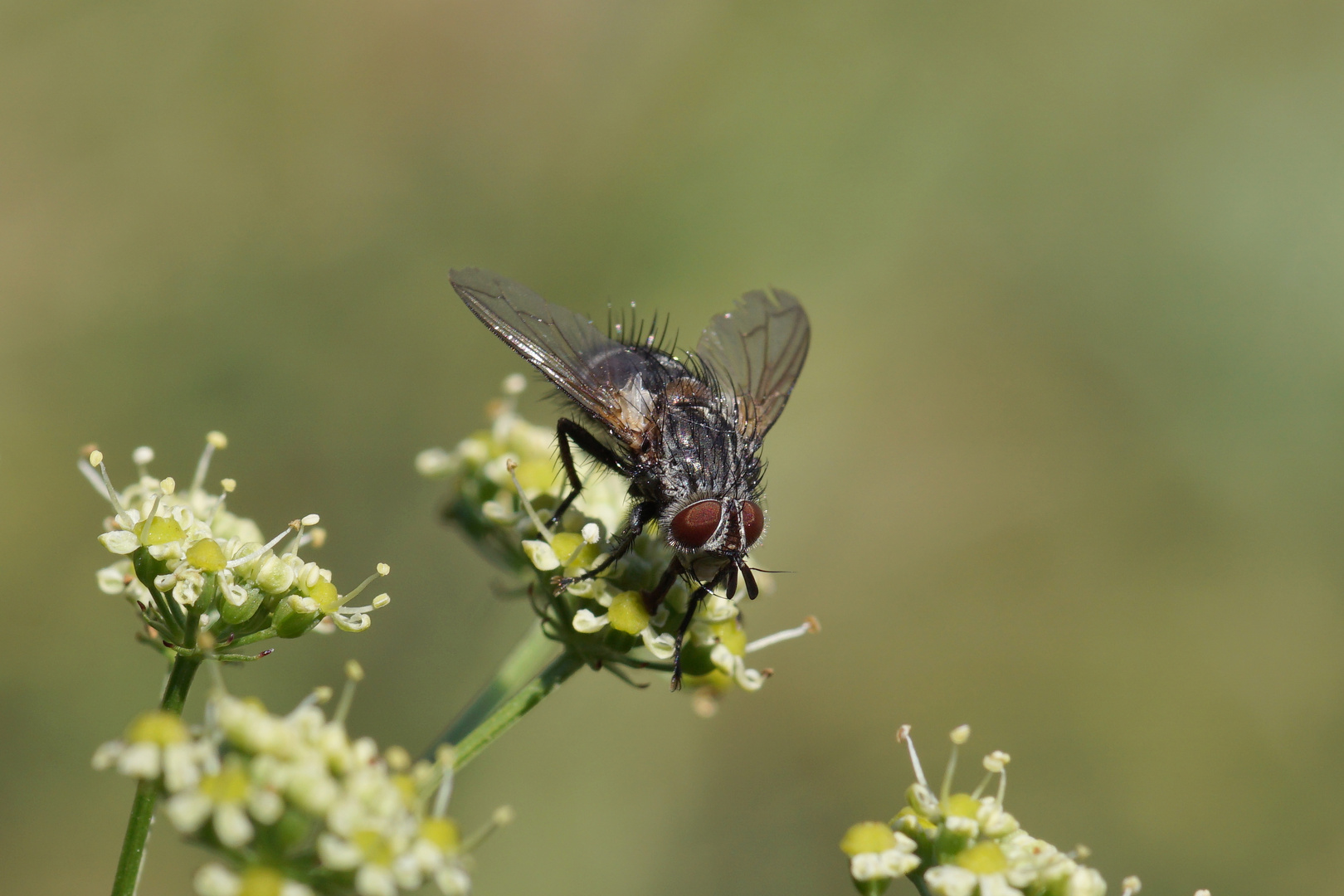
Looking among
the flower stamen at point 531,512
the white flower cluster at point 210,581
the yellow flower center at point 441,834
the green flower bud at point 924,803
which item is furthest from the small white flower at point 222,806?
the green flower bud at point 924,803

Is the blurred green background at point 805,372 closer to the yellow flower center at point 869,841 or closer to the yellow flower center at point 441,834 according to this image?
the yellow flower center at point 869,841

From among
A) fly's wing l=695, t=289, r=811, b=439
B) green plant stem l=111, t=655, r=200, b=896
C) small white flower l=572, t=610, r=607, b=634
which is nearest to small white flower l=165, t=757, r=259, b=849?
green plant stem l=111, t=655, r=200, b=896

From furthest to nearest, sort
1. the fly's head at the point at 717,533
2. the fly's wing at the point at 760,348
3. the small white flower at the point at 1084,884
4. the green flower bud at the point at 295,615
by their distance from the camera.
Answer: the fly's wing at the point at 760,348 → the fly's head at the point at 717,533 → the green flower bud at the point at 295,615 → the small white flower at the point at 1084,884

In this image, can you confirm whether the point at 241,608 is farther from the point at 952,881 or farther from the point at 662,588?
the point at 952,881

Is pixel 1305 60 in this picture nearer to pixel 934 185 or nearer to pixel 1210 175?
pixel 1210 175

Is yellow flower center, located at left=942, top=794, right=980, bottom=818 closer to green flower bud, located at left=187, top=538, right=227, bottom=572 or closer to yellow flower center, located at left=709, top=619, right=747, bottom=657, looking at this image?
yellow flower center, located at left=709, top=619, right=747, bottom=657

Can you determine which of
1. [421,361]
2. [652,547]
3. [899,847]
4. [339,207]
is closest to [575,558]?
[652,547]

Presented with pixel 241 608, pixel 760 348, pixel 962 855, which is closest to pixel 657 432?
pixel 760 348
